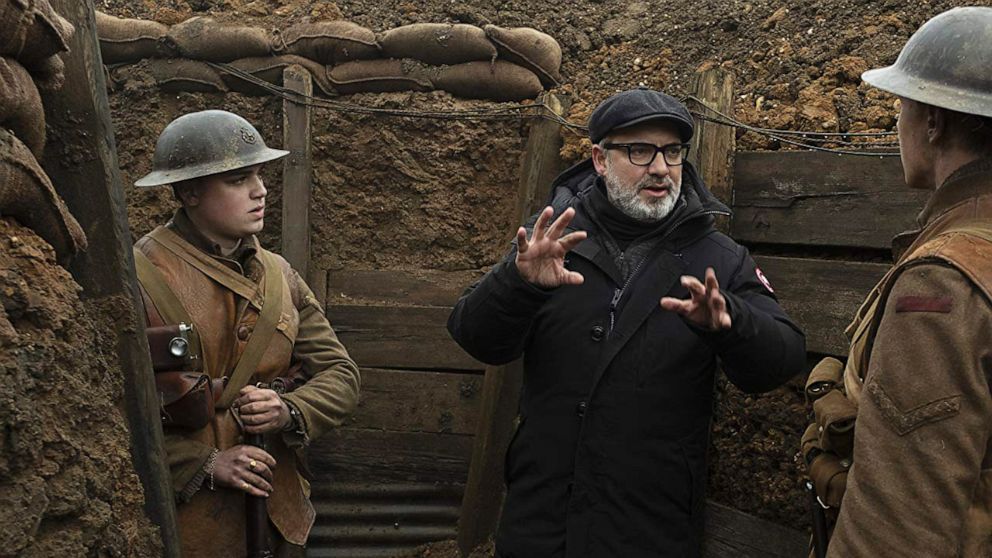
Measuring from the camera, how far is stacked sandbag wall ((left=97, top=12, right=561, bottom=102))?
5.88 m

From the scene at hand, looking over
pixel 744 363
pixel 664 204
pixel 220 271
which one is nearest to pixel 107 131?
pixel 220 271

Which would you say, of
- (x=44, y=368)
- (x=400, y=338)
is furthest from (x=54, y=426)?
(x=400, y=338)

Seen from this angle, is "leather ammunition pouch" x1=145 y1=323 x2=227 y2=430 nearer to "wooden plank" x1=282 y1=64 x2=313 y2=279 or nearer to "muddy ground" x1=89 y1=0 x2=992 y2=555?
"muddy ground" x1=89 y1=0 x2=992 y2=555

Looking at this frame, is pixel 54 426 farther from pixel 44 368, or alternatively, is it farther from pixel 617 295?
pixel 617 295

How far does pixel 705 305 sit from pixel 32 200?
5.48ft

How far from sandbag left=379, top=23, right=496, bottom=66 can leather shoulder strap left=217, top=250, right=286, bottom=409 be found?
275 cm

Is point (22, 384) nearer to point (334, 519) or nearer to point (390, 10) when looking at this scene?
point (334, 519)

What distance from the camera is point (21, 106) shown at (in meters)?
2.04

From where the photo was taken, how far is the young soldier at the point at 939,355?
189 centimetres

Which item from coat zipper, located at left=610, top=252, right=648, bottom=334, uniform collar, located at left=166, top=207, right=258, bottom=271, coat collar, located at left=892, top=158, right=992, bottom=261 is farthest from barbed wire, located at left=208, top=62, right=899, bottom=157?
uniform collar, located at left=166, top=207, right=258, bottom=271

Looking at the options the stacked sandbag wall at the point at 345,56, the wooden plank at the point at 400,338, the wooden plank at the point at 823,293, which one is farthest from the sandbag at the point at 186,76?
the wooden plank at the point at 823,293

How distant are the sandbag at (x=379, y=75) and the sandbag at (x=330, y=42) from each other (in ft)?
0.23

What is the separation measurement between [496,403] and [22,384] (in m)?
3.32

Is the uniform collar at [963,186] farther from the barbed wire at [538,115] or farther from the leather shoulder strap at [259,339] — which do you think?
the leather shoulder strap at [259,339]
